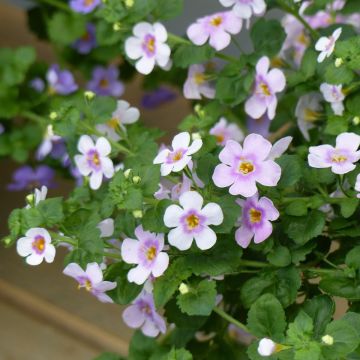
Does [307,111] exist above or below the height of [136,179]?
below

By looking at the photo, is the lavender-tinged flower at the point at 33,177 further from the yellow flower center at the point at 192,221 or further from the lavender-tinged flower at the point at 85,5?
the yellow flower center at the point at 192,221

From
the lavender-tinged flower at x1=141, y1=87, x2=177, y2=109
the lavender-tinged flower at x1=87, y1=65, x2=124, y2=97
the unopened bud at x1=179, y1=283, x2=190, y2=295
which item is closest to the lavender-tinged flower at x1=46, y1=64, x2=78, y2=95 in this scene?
the lavender-tinged flower at x1=87, y1=65, x2=124, y2=97

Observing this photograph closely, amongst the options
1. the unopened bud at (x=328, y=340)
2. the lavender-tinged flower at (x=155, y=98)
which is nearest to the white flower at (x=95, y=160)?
the unopened bud at (x=328, y=340)

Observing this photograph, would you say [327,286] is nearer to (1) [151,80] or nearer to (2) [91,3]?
(2) [91,3]

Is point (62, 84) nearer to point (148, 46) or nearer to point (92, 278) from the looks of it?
point (148, 46)

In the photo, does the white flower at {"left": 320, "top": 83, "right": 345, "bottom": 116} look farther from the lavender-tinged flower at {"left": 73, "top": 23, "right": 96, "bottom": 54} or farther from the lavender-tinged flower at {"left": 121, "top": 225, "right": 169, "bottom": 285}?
the lavender-tinged flower at {"left": 73, "top": 23, "right": 96, "bottom": 54}

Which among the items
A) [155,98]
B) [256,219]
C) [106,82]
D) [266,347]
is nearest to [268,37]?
[256,219]
